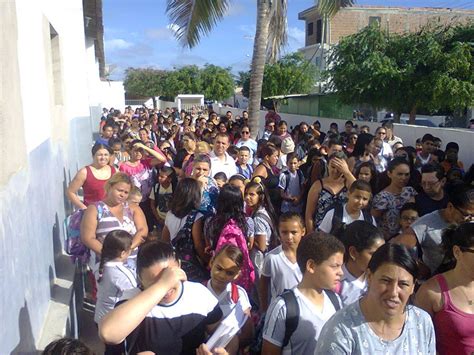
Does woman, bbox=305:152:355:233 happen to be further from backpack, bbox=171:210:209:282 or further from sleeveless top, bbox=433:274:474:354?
sleeveless top, bbox=433:274:474:354

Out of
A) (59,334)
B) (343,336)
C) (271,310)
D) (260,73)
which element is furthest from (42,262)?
(260,73)

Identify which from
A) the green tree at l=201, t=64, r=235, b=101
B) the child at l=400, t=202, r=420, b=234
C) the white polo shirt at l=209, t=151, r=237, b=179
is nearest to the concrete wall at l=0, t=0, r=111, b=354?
the white polo shirt at l=209, t=151, r=237, b=179

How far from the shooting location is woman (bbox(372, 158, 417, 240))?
4.73 m

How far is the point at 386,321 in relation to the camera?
84.5 inches

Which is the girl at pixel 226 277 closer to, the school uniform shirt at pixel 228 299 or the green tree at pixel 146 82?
the school uniform shirt at pixel 228 299

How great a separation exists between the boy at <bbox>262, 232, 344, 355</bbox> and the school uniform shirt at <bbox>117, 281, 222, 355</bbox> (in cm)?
34

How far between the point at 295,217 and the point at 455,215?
1096 mm

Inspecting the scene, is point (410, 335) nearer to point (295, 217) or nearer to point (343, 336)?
point (343, 336)

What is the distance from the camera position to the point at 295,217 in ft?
12.0

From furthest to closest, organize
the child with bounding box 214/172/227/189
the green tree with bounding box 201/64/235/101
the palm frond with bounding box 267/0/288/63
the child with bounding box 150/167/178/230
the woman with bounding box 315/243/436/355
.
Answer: the green tree with bounding box 201/64/235/101, the palm frond with bounding box 267/0/288/63, the child with bounding box 150/167/178/230, the child with bounding box 214/172/227/189, the woman with bounding box 315/243/436/355

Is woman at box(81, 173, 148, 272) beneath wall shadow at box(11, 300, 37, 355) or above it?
above

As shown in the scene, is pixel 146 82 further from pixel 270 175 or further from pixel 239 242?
pixel 239 242

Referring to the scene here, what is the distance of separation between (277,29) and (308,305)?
11758 millimetres

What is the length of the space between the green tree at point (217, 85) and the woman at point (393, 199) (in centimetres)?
5439
